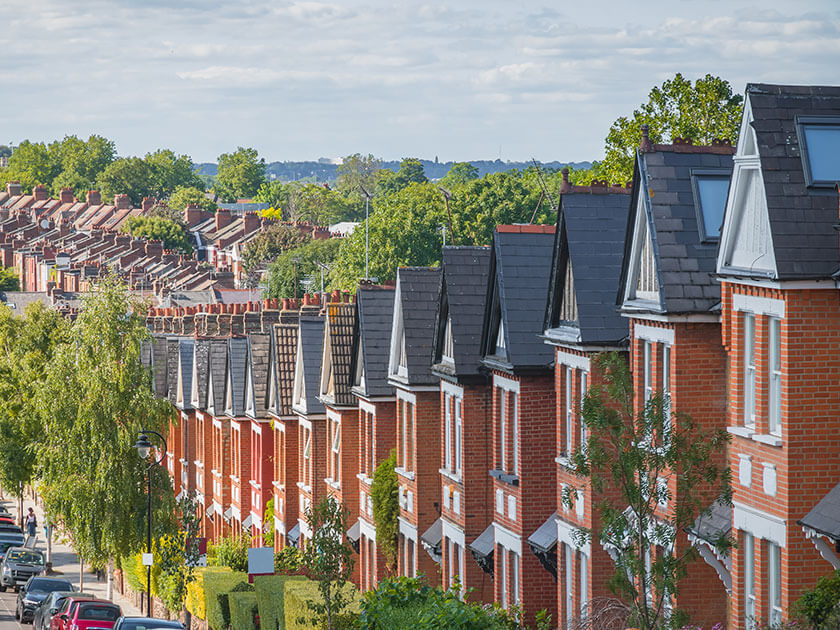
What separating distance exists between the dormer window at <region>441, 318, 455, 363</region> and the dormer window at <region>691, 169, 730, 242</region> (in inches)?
378

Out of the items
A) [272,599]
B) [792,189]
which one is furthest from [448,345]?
[792,189]

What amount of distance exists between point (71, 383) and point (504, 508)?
980 inches

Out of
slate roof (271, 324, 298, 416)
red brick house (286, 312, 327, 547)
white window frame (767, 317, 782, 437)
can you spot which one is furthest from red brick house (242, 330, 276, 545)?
white window frame (767, 317, 782, 437)

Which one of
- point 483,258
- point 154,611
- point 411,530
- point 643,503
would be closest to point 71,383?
point 154,611

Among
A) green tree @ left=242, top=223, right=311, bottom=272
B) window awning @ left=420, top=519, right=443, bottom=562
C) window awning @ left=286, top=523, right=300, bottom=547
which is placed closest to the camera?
window awning @ left=420, top=519, right=443, bottom=562

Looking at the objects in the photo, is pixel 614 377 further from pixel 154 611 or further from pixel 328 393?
pixel 154 611

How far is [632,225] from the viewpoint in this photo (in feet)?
75.2

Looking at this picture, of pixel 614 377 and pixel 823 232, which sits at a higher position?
pixel 823 232

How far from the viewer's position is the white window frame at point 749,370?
19.7 m

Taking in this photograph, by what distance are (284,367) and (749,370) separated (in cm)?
2785

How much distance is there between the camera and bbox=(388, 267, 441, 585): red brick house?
34000 millimetres

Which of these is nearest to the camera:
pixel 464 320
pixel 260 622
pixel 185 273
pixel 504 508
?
pixel 504 508

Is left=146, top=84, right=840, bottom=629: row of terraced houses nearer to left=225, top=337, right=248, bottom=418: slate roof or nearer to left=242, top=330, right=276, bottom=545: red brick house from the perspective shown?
left=242, top=330, right=276, bottom=545: red brick house

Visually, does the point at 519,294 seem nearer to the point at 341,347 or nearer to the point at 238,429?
the point at 341,347
